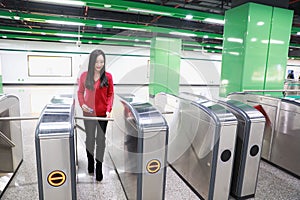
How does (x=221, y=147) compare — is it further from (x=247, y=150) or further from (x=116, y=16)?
(x=116, y=16)

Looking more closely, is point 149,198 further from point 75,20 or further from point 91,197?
point 75,20

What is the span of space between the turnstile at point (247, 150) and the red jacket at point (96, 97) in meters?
1.16

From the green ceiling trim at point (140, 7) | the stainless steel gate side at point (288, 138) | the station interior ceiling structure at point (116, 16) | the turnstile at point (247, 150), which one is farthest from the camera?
the station interior ceiling structure at point (116, 16)

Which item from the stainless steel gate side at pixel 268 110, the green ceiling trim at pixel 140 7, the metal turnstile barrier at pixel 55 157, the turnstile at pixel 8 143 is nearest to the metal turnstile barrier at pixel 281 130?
the stainless steel gate side at pixel 268 110

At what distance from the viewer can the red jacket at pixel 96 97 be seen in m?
1.85

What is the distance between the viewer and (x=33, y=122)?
4102 mm

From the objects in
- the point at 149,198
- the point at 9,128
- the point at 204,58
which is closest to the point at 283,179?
the point at 149,198

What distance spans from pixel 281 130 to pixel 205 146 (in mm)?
1316

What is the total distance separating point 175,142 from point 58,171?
4.75ft

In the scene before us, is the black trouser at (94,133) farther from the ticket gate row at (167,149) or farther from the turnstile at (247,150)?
the turnstile at (247,150)

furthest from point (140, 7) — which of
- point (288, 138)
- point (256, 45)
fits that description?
point (288, 138)

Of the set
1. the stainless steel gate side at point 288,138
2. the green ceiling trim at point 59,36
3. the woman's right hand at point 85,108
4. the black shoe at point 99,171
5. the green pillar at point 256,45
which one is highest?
the green ceiling trim at point 59,36

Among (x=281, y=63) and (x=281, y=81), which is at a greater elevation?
(x=281, y=63)

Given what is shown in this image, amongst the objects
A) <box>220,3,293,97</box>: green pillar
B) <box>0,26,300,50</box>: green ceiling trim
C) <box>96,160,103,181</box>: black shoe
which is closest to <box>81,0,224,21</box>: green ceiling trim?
<box>220,3,293,97</box>: green pillar
